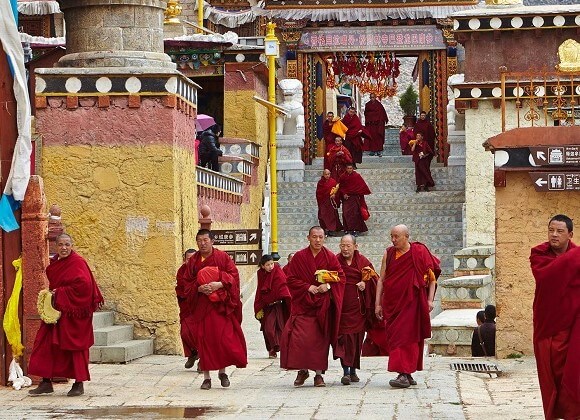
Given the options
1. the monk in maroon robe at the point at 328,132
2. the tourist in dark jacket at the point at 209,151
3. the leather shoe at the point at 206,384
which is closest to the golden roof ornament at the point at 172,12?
the monk in maroon robe at the point at 328,132

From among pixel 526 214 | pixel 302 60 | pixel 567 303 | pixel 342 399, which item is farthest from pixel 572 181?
pixel 302 60

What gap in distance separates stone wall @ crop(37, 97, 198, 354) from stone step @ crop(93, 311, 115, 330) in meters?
0.10

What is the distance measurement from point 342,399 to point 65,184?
16.6 ft

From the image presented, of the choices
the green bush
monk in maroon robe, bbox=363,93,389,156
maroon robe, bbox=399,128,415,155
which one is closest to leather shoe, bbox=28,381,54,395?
monk in maroon robe, bbox=363,93,389,156

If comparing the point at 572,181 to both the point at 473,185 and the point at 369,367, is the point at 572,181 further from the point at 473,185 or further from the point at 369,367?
the point at 473,185

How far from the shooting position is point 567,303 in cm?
1075

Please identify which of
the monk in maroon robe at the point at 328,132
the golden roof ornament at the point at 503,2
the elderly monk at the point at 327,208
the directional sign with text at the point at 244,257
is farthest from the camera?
the monk in maroon robe at the point at 328,132

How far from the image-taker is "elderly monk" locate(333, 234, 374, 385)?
14.3 metres

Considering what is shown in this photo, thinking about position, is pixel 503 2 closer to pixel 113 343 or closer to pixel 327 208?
pixel 327 208

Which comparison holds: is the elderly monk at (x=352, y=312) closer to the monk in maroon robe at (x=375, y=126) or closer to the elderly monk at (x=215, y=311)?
the elderly monk at (x=215, y=311)

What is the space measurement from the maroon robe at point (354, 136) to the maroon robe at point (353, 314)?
1566cm

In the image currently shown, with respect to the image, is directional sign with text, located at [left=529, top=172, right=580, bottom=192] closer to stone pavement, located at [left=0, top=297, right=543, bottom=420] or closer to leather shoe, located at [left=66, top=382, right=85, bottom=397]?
stone pavement, located at [left=0, top=297, right=543, bottom=420]

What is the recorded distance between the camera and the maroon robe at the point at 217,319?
13.9 metres

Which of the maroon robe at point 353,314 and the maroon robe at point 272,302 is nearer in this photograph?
the maroon robe at point 353,314
